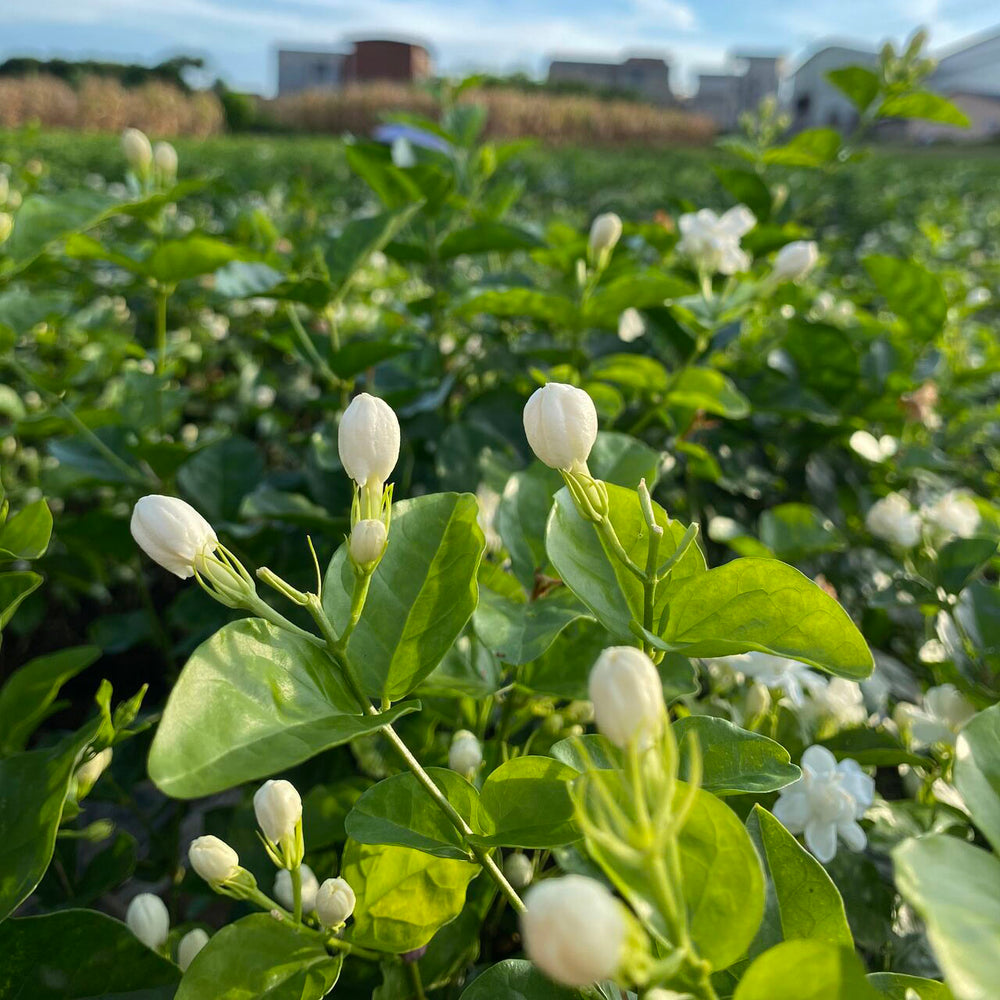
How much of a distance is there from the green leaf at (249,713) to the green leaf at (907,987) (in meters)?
0.26

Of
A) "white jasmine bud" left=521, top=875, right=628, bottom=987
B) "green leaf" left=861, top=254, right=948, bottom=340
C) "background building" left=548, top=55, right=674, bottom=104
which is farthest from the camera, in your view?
"background building" left=548, top=55, right=674, bottom=104

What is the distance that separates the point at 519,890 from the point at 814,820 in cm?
24

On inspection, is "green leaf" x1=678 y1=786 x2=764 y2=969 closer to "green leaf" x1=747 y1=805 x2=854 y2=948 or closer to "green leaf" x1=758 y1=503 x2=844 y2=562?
"green leaf" x1=747 y1=805 x2=854 y2=948

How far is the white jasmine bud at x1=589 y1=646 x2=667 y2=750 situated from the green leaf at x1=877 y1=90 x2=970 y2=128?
1254 millimetres

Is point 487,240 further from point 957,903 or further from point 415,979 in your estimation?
point 957,903

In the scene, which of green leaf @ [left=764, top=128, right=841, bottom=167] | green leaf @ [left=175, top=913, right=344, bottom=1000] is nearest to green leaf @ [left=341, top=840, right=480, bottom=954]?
green leaf @ [left=175, top=913, right=344, bottom=1000]

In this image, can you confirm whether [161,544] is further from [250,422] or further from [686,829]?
[250,422]

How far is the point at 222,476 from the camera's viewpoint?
1113 mm

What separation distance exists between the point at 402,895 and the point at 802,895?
26 centimetres

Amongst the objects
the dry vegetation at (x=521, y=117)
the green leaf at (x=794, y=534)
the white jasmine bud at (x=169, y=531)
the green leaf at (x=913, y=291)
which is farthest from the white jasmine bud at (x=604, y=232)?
the dry vegetation at (x=521, y=117)

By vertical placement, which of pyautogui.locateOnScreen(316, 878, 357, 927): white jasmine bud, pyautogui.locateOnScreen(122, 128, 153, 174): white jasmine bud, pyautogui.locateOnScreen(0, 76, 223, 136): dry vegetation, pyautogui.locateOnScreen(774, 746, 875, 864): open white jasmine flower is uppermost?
pyautogui.locateOnScreen(122, 128, 153, 174): white jasmine bud

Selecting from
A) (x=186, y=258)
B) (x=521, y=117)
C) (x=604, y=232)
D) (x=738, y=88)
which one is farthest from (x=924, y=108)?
(x=738, y=88)

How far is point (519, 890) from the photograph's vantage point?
2.42ft

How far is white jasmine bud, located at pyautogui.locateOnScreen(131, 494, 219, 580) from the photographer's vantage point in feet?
1.61
